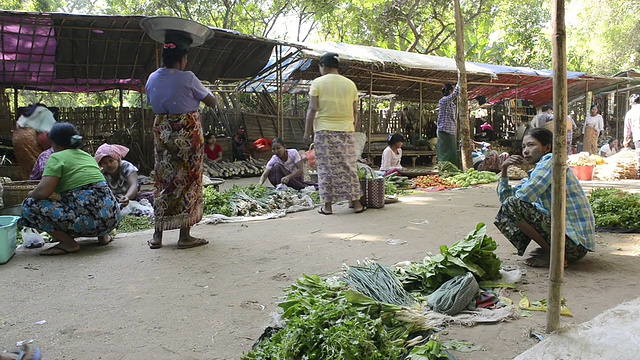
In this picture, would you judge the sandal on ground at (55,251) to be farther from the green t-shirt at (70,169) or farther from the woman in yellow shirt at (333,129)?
the woman in yellow shirt at (333,129)

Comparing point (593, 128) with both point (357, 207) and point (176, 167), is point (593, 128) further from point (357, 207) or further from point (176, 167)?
point (176, 167)

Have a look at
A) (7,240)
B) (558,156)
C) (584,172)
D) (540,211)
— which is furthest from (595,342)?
(584,172)

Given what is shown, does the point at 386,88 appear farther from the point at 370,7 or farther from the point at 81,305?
the point at 81,305

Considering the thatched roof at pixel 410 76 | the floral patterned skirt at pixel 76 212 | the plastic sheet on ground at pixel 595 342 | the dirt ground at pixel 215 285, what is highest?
the thatched roof at pixel 410 76

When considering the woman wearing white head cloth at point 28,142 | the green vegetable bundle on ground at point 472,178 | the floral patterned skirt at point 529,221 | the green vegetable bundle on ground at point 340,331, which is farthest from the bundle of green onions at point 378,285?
the green vegetable bundle on ground at point 472,178

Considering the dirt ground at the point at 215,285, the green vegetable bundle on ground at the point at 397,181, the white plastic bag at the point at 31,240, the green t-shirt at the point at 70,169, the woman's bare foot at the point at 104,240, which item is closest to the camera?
the dirt ground at the point at 215,285

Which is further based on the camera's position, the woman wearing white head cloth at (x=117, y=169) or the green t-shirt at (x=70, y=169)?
the woman wearing white head cloth at (x=117, y=169)

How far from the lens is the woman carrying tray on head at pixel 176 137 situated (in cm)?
412

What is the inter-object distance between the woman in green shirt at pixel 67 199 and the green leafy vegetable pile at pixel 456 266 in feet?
9.28

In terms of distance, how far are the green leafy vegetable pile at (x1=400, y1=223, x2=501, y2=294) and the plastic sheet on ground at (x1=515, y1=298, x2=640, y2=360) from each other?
2.48 feet

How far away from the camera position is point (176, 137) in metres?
4.13

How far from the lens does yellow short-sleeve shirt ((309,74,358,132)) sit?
5.67m

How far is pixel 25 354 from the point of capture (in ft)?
6.91

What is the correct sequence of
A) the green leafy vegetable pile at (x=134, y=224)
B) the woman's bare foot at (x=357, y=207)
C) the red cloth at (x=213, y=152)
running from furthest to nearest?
1. the red cloth at (x=213, y=152)
2. the woman's bare foot at (x=357, y=207)
3. the green leafy vegetable pile at (x=134, y=224)
